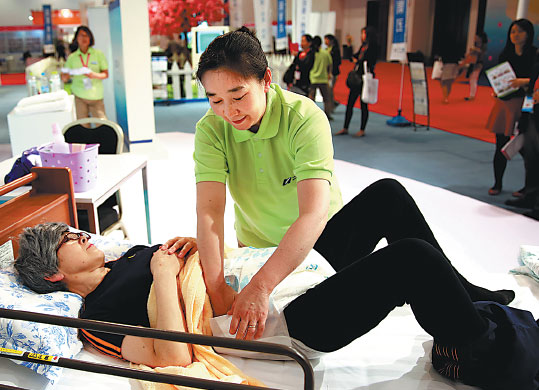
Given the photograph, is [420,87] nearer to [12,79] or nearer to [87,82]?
[87,82]

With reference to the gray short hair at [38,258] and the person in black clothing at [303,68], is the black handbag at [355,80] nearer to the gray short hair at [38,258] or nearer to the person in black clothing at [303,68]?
the person in black clothing at [303,68]

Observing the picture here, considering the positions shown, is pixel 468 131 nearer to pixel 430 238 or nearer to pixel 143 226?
pixel 143 226

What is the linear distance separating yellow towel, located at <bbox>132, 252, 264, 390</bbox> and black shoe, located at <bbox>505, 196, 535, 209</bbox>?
392 cm

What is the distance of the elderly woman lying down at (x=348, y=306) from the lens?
1.56m

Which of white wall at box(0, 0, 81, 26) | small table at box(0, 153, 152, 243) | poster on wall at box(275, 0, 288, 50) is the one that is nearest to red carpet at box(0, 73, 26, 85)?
white wall at box(0, 0, 81, 26)

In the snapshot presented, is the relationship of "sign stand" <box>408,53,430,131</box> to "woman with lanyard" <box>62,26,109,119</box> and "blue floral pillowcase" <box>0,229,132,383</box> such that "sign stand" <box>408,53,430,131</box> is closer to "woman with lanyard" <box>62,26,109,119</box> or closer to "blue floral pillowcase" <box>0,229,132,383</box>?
"woman with lanyard" <box>62,26,109,119</box>

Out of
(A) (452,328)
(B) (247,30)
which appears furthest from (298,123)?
(A) (452,328)

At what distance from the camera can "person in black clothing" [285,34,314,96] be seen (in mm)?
8602

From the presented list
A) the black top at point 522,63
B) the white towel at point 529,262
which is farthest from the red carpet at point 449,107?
the white towel at point 529,262

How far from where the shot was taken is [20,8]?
1678 cm

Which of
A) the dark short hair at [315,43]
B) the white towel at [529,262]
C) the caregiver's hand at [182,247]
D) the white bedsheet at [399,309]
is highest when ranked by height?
the dark short hair at [315,43]

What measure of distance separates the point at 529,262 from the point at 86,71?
19.9ft

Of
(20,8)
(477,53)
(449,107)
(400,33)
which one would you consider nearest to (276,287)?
(400,33)

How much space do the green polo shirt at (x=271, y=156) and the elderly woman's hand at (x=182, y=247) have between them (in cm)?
26
